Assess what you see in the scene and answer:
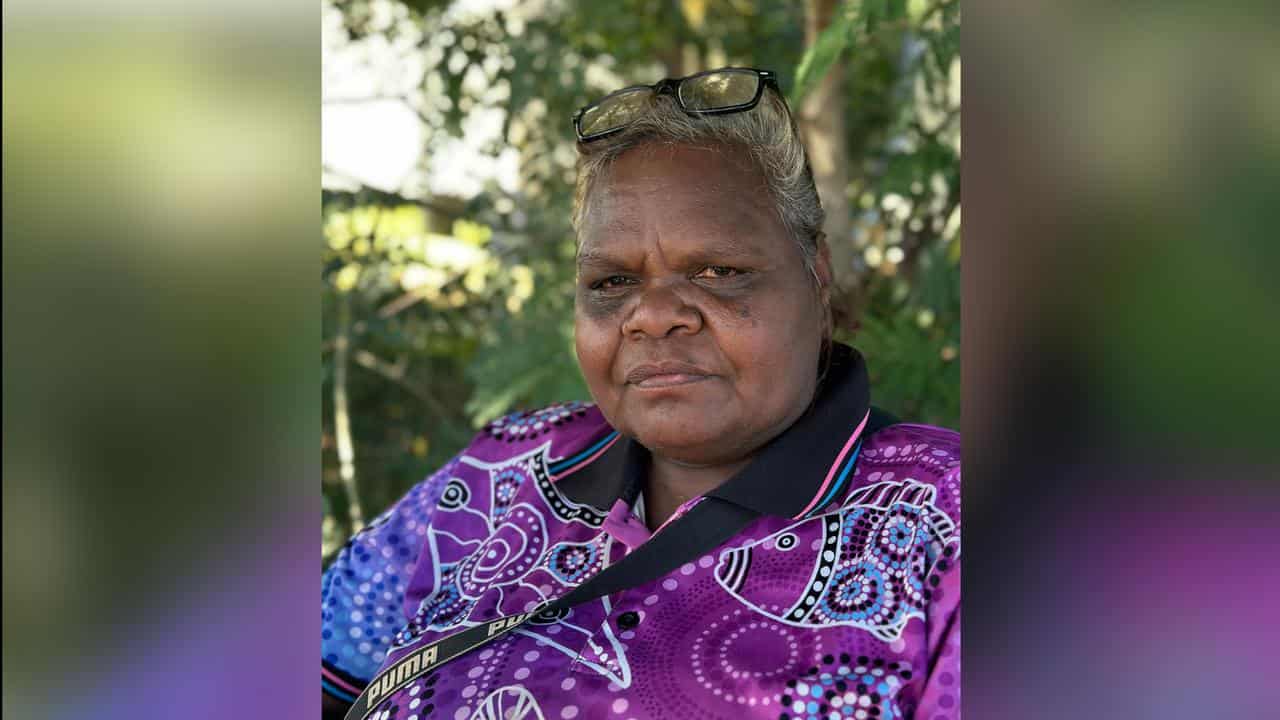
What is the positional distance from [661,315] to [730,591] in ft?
1.59

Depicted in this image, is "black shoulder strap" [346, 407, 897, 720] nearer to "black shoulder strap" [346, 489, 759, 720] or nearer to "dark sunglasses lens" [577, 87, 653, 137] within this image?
"black shoulder strap" [346, 489, 759, 720]

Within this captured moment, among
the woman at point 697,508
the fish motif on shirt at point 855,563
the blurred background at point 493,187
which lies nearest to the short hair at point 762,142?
the woman at point 697,508

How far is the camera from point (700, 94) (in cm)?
194

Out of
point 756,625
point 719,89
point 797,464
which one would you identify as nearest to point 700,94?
point 719,89

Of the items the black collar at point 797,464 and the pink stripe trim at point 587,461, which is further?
the pink stripe trim at point 587,461

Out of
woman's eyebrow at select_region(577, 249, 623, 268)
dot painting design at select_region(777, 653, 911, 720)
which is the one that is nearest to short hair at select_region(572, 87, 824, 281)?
woman's eyebrow at select_region(577, 249, 623, 268)

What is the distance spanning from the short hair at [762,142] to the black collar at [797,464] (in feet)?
0.70

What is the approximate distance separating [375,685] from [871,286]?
8.16 feet

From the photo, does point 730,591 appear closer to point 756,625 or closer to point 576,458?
point 756,625
